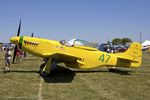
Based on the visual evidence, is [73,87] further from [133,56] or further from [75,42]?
[133,56]

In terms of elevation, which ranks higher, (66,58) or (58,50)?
(58,50)

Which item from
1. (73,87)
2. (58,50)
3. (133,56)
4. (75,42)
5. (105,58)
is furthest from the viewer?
(133,56)

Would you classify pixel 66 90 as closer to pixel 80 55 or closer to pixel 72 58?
pixel 72 58

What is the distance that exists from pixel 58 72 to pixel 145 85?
528 cm

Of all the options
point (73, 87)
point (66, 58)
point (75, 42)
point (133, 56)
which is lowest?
point (73, 87)

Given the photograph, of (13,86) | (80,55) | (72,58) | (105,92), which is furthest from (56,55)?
(105,92)

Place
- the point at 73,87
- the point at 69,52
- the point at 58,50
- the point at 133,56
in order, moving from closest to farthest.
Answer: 1. the point at 73,87
2. the point at 58,50
3. the point at 69,52
4. the point at 133,56

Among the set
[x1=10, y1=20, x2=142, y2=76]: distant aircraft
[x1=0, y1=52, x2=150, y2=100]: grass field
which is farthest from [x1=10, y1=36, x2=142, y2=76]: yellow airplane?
[x1=0, y1=52, x2=150, y2=100]: grass field

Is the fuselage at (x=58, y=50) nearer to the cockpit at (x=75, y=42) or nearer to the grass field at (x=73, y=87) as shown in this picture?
the cockpit at (x=75, y=42)

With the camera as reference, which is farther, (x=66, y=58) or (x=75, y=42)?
(x=75, y=42)

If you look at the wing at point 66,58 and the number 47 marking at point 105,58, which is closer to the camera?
the wing at point 66,58

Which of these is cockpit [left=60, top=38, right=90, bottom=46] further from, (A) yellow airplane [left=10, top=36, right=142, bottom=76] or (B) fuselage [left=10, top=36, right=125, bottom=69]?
(B) fuselage [left=10, top=36, right=125, bottom=69]

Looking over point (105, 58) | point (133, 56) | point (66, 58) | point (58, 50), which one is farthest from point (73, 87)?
point (133, 56)

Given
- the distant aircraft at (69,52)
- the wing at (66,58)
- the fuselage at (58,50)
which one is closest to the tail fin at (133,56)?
the distant aircraft at (69,52)
